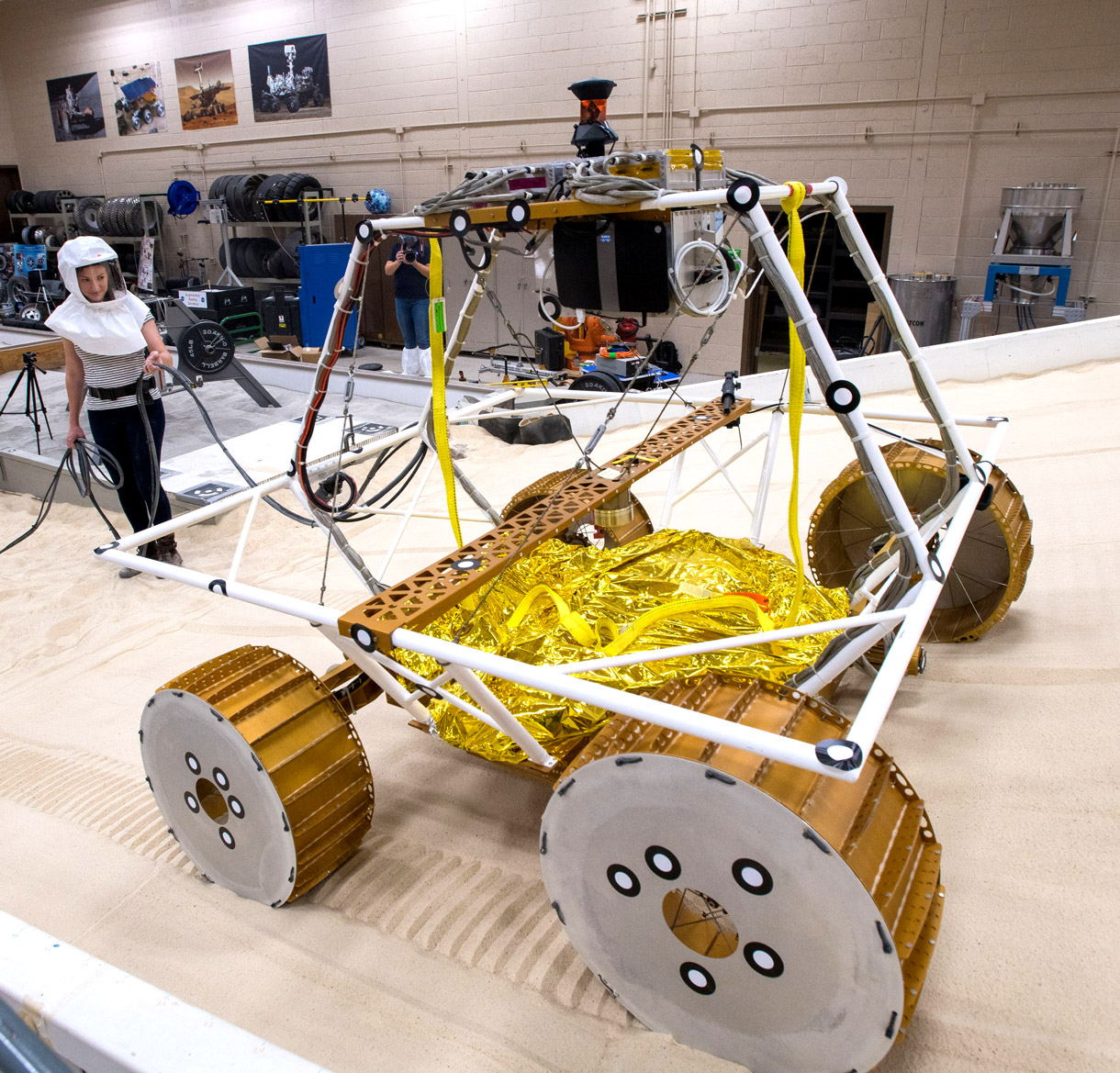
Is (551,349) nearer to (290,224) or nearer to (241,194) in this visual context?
(290,224)

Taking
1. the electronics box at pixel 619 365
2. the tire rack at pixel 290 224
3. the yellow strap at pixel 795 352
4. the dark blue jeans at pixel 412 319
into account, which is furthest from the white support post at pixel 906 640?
the tire rack at pixel 290 224

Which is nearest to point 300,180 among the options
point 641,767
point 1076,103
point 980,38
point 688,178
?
point 980,38

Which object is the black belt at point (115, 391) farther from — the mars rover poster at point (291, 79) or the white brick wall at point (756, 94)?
the mars rover poster at point (291, 79)

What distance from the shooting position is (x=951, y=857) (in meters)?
1.91

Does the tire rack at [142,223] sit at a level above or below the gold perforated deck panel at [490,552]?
above

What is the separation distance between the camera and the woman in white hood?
3680 millimetres

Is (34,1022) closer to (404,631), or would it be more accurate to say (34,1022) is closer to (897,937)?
(404,631)

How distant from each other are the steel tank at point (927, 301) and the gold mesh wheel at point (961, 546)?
166 inches

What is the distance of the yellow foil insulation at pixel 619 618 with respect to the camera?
84.0 inches

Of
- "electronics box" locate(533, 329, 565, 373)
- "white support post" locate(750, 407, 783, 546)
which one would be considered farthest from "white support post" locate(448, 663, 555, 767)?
"electronics box" locate(533, 329, 565, 373)

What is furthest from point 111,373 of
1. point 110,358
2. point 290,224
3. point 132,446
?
point 290,224

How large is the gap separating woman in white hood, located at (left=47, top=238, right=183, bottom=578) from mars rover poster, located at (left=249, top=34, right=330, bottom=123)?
652 centimetres

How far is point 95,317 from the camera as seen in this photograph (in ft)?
12.3

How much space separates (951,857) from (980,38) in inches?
262
